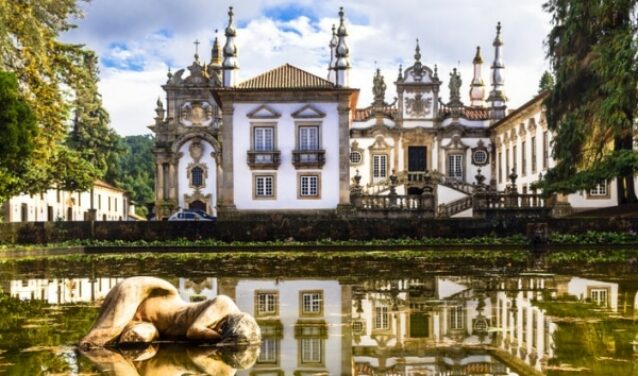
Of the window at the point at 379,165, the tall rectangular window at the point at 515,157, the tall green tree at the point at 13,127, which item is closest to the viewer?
the tall green tree at the point at 13,127

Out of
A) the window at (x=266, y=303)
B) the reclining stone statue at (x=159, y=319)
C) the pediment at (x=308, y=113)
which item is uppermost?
the pediment at (x=308, y=113)

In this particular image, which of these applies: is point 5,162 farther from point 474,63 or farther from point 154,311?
point 474,63

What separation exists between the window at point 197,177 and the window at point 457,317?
39374 millimetres

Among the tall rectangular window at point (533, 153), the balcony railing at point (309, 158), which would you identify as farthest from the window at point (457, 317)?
the tall rectangular window at point (533, 153)

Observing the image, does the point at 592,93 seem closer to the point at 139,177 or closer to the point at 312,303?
the point at 312,303

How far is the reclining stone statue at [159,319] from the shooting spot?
6.29m

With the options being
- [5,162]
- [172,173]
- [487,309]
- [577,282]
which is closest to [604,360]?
[487,309]

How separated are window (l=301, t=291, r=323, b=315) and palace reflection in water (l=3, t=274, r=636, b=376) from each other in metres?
0.01

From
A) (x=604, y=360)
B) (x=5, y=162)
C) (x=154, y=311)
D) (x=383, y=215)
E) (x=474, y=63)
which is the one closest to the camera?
(x=604, y=360)

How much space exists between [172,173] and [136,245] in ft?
70.1

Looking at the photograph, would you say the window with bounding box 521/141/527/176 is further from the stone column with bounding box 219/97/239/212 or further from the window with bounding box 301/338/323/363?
the window with bounding box 301/338/323/363

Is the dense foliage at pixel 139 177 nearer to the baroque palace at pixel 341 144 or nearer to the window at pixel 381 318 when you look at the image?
the baroque palace at pixel 341 144

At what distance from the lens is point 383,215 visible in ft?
105

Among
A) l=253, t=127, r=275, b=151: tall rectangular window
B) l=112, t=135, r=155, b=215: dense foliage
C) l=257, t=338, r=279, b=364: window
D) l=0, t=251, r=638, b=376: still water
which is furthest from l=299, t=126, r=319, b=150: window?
l=112, t=135, r=155, b=215: dense foliage
